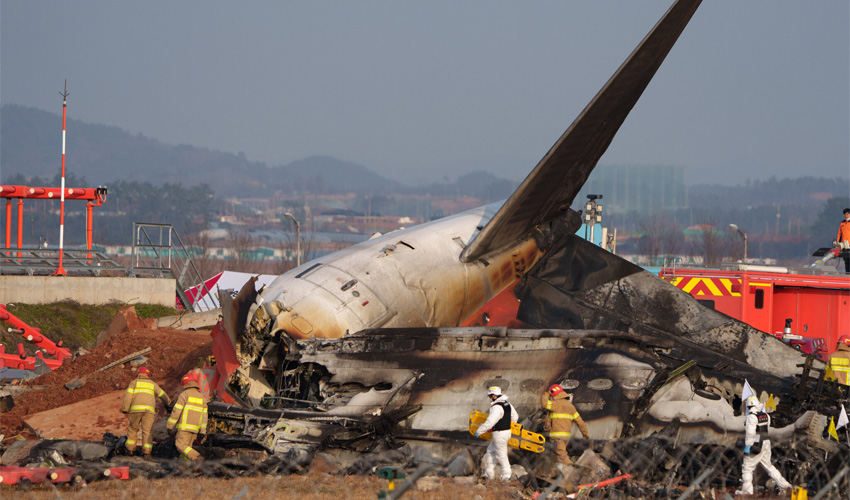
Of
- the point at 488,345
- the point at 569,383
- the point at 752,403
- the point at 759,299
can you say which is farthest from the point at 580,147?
the point at 759,299

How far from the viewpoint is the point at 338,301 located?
46.3 feet

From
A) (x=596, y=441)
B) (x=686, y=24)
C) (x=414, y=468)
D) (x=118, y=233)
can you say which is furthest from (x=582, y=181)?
(x=118, y=233)

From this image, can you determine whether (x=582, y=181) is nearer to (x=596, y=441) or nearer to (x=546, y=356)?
(x=546, y=356)

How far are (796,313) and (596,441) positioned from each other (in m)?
11.9

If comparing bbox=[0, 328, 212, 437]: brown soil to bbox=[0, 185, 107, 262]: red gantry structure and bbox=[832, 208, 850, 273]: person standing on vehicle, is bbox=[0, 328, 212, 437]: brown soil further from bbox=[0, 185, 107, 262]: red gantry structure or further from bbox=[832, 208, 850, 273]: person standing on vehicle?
bbox=[832, 208, 850, 273]: person standing on vehicle

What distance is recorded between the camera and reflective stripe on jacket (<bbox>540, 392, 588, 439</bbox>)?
1155cm

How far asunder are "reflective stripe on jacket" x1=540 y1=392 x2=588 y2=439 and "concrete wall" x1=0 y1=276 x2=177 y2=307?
73.3 ft

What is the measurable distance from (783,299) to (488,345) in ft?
39.2

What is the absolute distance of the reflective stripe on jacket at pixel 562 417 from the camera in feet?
37.9

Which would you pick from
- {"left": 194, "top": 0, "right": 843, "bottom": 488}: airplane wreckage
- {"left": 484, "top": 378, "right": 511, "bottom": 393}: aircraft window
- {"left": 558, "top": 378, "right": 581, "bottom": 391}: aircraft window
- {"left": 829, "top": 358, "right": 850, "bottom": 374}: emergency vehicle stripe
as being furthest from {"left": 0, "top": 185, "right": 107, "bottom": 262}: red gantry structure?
{"left": 829, "top": 358, "right": 850, "bottom": 374}: emergency vehicle stripe

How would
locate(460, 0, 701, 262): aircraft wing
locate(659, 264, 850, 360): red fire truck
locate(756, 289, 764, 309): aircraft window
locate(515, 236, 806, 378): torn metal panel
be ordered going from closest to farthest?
locate(460, 0, 701, 262): aircraft wing < locate(515, 236, 806, 378): torn metal panel < locate(659, 264, 850, 360): red fire truck < locate(756, 289, 764, 309): aircraft window

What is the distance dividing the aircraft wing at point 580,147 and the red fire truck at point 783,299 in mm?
5598

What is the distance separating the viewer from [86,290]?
29.5 m

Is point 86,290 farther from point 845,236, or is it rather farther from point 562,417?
point 845,236
